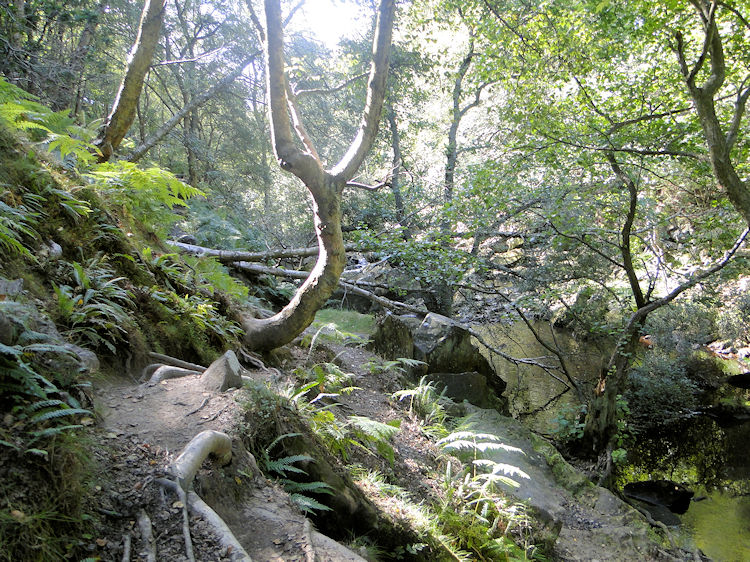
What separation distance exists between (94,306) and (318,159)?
2.54 m

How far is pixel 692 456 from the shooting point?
10.4m

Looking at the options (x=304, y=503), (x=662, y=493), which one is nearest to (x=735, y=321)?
(x=662, y=493)

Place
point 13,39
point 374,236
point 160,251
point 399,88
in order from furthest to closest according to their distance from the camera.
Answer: point 399,88
point 374,236
point 13,39
point 160,251

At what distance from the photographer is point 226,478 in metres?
2.51

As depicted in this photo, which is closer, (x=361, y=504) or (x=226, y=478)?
(x=226, y=478)

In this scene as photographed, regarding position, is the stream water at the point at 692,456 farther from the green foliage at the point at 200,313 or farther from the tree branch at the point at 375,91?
the green foliage at the point at 200,313

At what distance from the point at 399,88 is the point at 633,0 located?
5.35 metres

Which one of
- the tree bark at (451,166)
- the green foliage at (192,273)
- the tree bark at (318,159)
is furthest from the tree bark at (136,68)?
the tree bark at (451,166)

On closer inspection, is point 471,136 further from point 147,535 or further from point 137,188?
point 147,535

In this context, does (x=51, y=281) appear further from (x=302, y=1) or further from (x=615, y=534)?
(x=615, y=534)

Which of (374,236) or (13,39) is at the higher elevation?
(13,39)

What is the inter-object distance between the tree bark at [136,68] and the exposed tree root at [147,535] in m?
5.42

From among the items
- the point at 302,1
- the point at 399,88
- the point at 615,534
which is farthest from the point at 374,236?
the point at 615,534

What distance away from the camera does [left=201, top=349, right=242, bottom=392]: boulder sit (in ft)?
10.7
